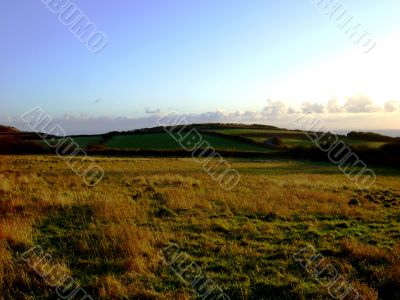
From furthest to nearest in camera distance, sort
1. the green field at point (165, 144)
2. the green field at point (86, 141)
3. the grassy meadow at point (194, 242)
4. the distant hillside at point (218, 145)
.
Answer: the green field at point (86, 141), the green field at point (165, 144), the distant hillside at point (218, 145), the grassy meadow at point (194, 242)

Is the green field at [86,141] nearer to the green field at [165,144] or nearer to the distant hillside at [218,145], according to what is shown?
the distant hillside at [218,145]

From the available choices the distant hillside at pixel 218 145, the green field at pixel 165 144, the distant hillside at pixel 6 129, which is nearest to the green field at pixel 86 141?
the distant hillside at pixel 218 145

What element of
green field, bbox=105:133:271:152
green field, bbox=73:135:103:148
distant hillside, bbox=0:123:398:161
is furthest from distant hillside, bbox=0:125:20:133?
green field, bbox=105:133:271:152

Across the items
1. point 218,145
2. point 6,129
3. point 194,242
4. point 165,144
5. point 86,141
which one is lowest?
point 218,145

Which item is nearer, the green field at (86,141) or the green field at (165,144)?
the green field at (165,144)

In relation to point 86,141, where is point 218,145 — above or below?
below

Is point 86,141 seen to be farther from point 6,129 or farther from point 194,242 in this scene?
point 194,242

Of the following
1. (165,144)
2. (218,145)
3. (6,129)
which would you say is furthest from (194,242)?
(6,129)

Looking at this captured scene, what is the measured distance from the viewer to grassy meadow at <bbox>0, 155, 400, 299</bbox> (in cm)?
718

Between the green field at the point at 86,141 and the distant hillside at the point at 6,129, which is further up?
the distant hillside at the point at 6,129

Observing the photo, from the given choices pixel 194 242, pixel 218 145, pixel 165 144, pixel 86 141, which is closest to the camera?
pixel 194 242

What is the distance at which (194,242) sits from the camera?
9.88 meters

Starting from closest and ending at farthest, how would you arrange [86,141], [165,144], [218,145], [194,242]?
[194,242], [218,145], [165,144], [86,141]

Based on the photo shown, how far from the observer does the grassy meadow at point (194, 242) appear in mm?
7176
